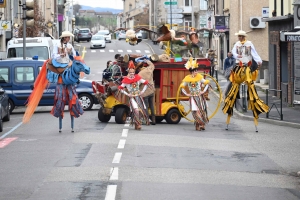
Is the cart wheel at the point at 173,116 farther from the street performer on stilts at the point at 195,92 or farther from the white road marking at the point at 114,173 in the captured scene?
the white road marking at the point at 114,173

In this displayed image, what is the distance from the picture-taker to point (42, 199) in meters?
11.0

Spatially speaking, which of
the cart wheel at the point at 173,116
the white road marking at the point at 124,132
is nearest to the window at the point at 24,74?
the cart wheel at the point at 173,116

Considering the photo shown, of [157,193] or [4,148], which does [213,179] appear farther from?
[4,148]

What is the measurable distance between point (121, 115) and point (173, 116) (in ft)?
5.18

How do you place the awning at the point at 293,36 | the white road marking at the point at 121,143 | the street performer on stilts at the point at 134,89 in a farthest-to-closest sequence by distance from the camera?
the street performer on stilts at the point at 134,89 < the white road marking at the point at 121,143 < the awning at the point at 293,36

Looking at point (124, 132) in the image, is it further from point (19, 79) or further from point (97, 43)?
point (97, 43)

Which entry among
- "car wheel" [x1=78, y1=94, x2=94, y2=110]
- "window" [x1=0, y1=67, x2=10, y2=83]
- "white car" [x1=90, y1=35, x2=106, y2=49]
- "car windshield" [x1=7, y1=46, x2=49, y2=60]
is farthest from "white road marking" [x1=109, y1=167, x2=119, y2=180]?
"white car" [x1=90, y1=35, x2=106, y2=49]

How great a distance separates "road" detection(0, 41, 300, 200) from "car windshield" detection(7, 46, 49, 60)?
14.1 m

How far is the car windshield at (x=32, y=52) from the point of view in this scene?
3647 centimetres

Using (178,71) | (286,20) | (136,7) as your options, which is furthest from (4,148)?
(136,7)

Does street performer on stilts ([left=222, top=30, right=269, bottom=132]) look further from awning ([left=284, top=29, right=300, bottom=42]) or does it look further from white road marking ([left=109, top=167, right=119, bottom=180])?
white road marking ([left=109, top=167, right=119, bottom=180])

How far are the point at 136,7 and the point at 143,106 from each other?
115 m

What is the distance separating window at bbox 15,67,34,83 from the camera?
91.2 ft

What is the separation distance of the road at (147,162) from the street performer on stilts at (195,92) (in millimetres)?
333
